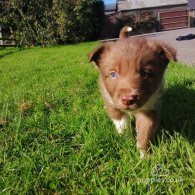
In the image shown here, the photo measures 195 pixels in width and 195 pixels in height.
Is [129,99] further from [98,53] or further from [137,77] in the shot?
[98,53]

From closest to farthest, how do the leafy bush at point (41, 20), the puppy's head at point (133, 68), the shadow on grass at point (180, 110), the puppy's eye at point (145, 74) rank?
the puppy's head at point (133, 68)
the puppy's eye at point (145, 74)
the shadow on grass at point (180, 110)
the leafy bush at point (41, 20)

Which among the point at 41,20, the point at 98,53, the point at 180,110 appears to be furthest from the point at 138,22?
the point at 98,53

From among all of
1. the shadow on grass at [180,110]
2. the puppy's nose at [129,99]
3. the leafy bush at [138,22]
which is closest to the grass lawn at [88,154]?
the shadow on grass at [180,110]

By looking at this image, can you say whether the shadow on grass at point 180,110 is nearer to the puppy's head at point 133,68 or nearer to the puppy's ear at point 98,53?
the puppy's head at point 133,68

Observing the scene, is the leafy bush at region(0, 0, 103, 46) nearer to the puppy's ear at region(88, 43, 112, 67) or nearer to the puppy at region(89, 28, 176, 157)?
the puppy's ear at region(88, 43, 112, 67)

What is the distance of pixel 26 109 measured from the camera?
5023mm

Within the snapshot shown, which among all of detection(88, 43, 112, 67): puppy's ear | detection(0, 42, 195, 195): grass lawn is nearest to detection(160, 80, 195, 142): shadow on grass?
detection(0, 42, 195, 195): grass lawn

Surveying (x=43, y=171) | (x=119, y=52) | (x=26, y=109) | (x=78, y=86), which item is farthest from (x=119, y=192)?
(x=78, y=86)

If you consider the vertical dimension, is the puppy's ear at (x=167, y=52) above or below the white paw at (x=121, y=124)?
above

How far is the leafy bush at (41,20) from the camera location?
2744 cm

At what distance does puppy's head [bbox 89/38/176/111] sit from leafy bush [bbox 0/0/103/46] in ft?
78.5

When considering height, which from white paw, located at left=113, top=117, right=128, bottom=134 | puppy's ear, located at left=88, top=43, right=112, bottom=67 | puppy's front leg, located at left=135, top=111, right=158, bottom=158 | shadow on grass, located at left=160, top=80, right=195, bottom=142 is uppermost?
puppy's ear, located at left=88, top=43, right=112, bottom=67

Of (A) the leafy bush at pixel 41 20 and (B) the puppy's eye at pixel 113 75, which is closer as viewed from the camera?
(B) the puppy's eye at pixel 113 75

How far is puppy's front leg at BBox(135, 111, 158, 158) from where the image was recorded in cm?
349
